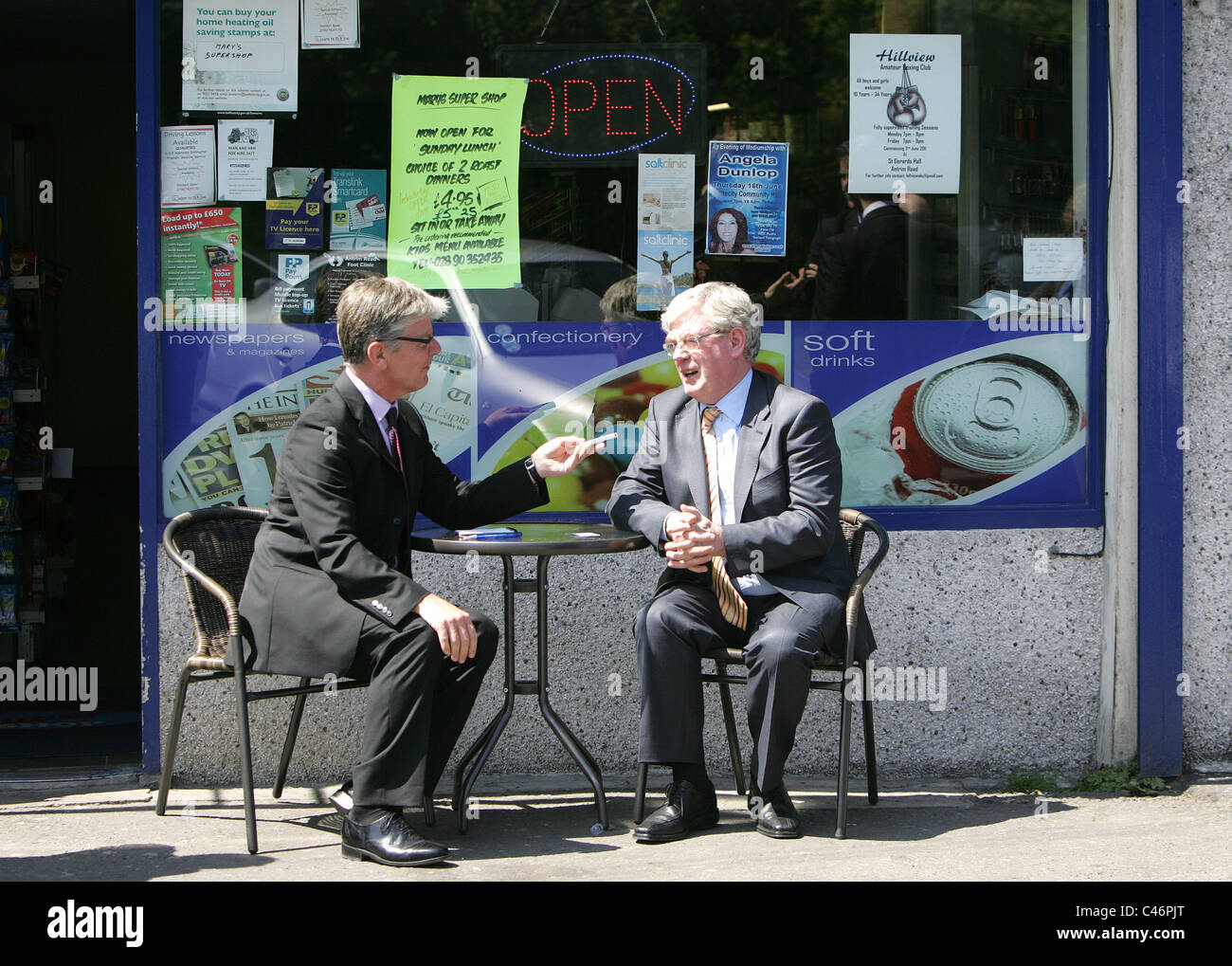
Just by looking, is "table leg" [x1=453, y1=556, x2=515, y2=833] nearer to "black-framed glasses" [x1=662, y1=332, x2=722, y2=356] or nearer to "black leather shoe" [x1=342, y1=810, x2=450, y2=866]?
"black leather shoe" [x1=342, y1=810, x2=450, y2=866]

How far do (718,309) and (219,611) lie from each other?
1.85 meters

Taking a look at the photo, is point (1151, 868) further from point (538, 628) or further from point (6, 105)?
point (6, 105)

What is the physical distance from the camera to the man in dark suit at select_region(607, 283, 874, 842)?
156 inches

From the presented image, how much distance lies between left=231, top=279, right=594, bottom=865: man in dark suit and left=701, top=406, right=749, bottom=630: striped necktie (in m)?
0.39

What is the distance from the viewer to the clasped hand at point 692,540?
3.93m

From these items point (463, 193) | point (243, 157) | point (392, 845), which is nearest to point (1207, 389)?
point (463, 193)

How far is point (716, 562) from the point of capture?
4113mm

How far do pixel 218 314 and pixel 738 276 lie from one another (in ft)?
6.10

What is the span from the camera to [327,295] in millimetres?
4816

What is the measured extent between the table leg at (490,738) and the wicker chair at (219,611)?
0.44m

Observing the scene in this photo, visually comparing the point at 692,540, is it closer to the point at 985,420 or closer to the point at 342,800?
the point at 342,800

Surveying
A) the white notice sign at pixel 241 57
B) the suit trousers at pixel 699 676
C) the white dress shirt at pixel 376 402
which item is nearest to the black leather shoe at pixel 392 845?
the suit trousers at pixel 699 676
